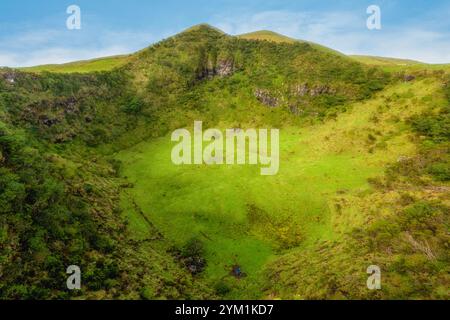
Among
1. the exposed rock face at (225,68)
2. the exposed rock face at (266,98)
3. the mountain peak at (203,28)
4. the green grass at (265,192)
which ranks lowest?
the green grass at (265,192)

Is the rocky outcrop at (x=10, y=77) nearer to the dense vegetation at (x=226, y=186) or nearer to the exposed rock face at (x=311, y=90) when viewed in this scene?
the dense vegetation at (x=226, y=186)

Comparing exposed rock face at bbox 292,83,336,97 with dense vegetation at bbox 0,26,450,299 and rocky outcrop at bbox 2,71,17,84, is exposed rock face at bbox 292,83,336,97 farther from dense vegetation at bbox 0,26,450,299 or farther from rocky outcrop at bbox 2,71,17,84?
rocky outcrop at bbox 2,71,17,84

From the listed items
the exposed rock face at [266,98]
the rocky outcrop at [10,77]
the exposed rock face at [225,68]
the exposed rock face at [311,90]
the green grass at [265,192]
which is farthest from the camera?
the exposed rock face at [225,68]

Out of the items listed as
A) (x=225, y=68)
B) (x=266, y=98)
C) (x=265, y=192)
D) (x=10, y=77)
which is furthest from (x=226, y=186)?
(x=225, y=68)

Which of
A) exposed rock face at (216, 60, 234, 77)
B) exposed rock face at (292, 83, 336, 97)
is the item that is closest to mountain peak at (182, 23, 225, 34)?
exposed rock face at (216, 60, 234, 77)

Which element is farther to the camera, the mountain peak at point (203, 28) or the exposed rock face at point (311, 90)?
the mountain peak at point (203, 28)

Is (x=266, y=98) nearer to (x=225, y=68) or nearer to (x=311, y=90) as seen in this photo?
(x=311, y=90)

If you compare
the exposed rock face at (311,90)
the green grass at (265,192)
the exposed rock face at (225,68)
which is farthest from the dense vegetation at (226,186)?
the exposed rock face at (225,68)
